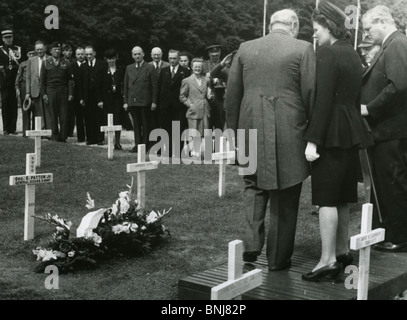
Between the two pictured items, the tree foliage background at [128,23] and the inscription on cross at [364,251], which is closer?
the inscription on cross at [364,251]

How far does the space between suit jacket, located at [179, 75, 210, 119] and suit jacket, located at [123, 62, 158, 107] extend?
2.98ft

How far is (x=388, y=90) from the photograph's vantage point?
7.66m

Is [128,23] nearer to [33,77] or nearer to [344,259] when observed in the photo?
[33,77]

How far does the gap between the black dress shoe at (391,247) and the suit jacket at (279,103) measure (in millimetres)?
1669

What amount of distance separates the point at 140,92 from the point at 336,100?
391 inches

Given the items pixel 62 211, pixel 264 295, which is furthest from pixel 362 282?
pixel 62 211

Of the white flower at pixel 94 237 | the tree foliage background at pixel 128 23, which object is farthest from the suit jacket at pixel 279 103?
the tree foliage background at pixel 128 23

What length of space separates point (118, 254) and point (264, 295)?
2.19 meters

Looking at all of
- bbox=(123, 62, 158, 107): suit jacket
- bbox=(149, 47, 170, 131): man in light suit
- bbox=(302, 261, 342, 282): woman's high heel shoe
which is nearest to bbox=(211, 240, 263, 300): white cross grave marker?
bbox=(302, 261, 342, 282): woman's high heel shoe

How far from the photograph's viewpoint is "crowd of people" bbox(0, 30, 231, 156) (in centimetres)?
1539

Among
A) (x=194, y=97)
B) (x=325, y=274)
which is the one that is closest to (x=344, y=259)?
(x=325, y=274)

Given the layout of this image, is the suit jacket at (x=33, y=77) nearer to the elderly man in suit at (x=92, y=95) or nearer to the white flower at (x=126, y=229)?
the elderly man in suit at (x=92, y=95)

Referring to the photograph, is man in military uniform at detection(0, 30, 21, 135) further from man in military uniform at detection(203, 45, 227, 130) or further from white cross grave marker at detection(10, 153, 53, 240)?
white cross grave marker at detection(10, 153, 53, 240)

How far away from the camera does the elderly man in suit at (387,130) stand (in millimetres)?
7777
